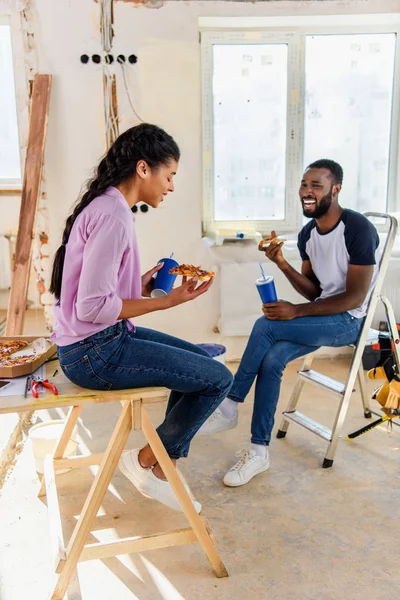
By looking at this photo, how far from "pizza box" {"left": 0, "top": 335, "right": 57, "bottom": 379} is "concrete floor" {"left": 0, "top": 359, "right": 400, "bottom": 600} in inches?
25.2

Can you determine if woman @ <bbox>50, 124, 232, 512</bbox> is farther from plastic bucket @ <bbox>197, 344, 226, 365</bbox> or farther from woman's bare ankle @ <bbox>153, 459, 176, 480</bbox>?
plastic bucket @ <bbox>197, 344, 226, 365</bbox>

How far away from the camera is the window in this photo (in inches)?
147

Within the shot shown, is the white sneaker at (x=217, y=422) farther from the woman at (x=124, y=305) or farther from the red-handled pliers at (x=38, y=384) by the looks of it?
the red-handled pliers at (x=38, y=384)

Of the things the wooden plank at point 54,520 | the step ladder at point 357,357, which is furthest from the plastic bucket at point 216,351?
the wooden plank at point 54,520

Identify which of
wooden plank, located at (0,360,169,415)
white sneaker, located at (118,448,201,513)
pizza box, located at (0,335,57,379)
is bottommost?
white sneaker, located at (118,448,201,513)

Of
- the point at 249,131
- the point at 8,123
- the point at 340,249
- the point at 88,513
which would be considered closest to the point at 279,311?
the point at 340,249

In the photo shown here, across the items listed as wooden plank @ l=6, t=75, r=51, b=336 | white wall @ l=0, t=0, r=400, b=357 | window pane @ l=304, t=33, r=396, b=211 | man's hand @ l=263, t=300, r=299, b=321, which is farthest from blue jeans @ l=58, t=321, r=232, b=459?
window pane @ l=304, t=33, r=396, b=211

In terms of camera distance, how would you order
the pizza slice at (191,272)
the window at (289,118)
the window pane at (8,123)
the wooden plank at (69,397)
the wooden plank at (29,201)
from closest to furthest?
the wooden plank at (69,397) → the pizza slice at (191,272) → the wooden plank at (29,201) → the window at (289,118) → the window pane at (8,123)

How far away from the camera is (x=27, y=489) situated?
240 centimetres

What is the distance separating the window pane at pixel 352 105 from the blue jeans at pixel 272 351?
5.43 ft

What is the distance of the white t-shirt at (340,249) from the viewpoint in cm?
256

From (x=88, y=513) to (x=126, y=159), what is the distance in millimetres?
1081

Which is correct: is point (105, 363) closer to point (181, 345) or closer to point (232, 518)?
point (181, 345)

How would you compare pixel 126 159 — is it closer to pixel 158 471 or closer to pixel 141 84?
pixel 158 471
